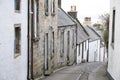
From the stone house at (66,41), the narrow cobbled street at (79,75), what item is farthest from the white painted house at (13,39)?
the stone house at (66,41)

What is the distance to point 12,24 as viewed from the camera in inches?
566

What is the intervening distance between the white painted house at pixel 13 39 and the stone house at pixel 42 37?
67.1 inches

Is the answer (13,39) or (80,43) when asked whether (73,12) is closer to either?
(80,43)

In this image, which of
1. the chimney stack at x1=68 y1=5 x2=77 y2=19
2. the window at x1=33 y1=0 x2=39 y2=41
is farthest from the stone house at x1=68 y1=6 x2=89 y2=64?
the window at x1=33 y1=0 x2=39 y2=41

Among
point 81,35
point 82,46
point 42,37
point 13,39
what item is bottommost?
point 82,46

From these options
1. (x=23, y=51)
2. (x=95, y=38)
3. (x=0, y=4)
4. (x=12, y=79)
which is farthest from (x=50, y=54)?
(x=95, y=38)

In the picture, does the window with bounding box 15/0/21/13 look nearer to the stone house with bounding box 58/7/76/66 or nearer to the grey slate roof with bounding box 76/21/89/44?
the stone house with bounding box 58/7/76/66

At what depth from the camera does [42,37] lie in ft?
71.1

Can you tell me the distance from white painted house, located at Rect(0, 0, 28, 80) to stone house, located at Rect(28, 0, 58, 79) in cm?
170

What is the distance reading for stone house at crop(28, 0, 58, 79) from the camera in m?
19.2

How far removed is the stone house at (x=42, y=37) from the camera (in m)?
19.2

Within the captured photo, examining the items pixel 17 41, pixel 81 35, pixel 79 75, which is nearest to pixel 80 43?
pixel 81 35

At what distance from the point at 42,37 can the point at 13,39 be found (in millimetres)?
7144

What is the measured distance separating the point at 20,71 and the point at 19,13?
111 inches
